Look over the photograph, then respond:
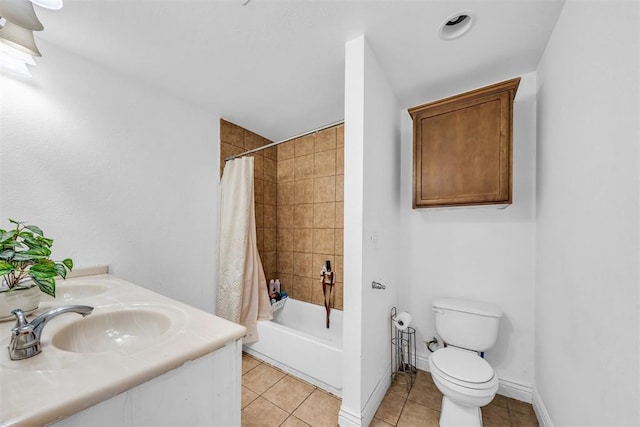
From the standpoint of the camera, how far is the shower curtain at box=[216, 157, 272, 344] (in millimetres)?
2217

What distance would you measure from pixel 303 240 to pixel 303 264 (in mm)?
268

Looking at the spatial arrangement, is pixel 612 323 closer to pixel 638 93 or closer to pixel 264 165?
pixel 638 93

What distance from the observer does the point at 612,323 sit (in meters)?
0.80

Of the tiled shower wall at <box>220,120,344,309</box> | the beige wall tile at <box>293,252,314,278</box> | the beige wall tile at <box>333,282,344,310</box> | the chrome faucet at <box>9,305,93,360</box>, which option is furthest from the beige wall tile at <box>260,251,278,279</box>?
the chrome faucet at <box>9,305,93,360</box>

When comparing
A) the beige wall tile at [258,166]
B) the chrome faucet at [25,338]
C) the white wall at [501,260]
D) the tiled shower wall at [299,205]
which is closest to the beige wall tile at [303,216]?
the tiled shower wall at [299,205]

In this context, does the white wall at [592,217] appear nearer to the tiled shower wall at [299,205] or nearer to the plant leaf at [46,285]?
the tiled shower wall at [299,205]

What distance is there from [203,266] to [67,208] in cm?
100

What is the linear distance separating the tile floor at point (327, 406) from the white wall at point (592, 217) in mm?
283

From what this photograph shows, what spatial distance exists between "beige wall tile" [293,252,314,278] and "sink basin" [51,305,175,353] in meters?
1.82

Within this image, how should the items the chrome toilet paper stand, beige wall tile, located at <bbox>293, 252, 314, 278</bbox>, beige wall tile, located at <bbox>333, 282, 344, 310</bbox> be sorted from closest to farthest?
the chrome toilet paper stand, beige wall tile, located at <bbox>333, 282, 344, 310</bbox>, beige wall tile, located at <bbox>293, 252, 314, 278</bbox>

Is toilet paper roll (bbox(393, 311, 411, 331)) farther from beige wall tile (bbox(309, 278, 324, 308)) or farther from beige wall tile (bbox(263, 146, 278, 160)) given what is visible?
beige wall tile (bbox(263, 146, 278, 160))

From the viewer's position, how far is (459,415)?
1.38 meters

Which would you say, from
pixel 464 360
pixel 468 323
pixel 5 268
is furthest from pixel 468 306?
pixel 5 268

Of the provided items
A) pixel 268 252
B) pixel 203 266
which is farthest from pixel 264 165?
pixel 203 266
